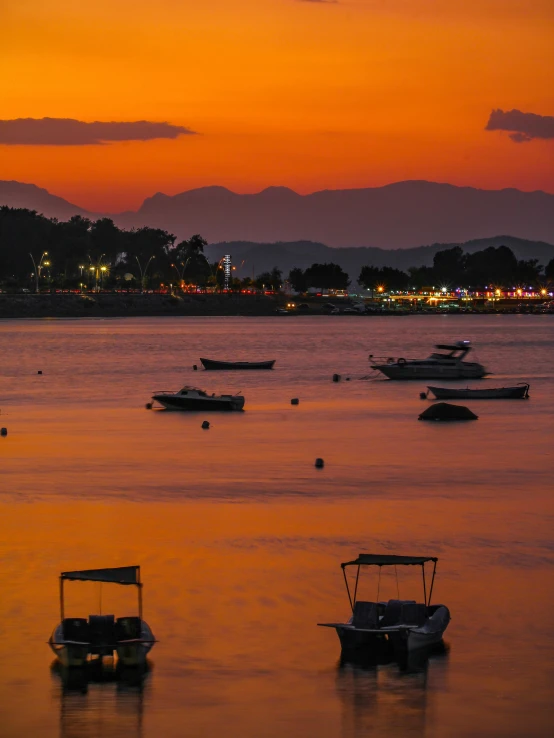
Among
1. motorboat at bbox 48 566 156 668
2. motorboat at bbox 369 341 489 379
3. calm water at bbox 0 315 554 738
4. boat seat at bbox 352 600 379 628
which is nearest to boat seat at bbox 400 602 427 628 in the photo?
boat seat at bbox 352 600 379 628

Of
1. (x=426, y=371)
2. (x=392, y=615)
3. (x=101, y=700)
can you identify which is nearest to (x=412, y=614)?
(x=392, y=615)

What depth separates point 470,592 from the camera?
25328 mm

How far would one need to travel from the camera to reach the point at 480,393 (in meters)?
73.9

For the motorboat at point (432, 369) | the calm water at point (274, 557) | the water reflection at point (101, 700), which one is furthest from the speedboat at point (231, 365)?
the water reflection at point (101, 700)

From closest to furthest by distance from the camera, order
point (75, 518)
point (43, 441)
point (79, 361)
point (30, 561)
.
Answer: point (30, 561), point (75, 518), point (43, 441), point (79, 361)

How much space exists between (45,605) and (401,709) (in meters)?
8.32

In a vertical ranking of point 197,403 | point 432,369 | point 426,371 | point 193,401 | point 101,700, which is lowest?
point 101,700

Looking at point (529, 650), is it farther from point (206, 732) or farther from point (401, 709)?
point (206, 732)

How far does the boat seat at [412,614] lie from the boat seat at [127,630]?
14.5 ft

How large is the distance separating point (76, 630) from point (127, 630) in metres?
0.83

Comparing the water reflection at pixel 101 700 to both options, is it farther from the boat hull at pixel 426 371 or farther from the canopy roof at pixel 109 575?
the boat hull at pixel 426 371

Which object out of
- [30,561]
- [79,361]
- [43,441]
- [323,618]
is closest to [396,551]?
[323,618]

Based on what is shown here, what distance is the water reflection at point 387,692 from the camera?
18125mm

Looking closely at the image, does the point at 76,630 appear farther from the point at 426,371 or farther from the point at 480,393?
the point at 426,371
